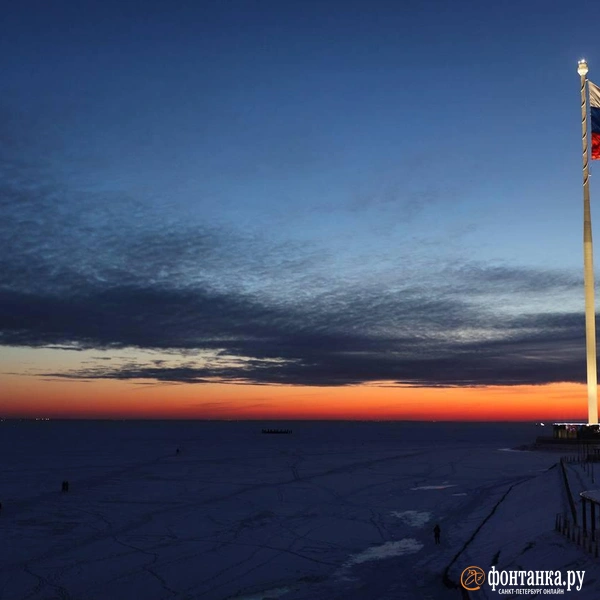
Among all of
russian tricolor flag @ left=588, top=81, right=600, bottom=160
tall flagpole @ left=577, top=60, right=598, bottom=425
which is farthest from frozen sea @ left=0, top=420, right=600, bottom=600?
russian tricolor flag @ left=588, top=81, right=600, bottom=160

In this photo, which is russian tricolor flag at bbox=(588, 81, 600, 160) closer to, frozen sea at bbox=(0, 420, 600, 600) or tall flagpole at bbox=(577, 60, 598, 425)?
tall flagpole at bbox=(577, 60, 598, 425)

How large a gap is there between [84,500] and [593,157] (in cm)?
4067

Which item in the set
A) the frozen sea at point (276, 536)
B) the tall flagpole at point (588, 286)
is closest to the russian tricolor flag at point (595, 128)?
the tall flagpole at point (588, 286)

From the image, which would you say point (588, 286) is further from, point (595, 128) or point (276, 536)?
point (276, 536)

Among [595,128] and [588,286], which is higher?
[595,128]

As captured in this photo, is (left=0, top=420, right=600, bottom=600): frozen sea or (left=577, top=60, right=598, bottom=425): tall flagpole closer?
(left=0, top=420, right=600, bottom=600): frozen sea

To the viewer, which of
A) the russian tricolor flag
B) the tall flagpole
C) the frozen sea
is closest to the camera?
the frozen sea

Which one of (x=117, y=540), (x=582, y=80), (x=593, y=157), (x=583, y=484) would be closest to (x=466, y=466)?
(x=583, y=484)

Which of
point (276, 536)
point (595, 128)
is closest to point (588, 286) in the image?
point (595, 128)

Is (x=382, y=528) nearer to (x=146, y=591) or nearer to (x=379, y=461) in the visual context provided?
(x=146, y=591)

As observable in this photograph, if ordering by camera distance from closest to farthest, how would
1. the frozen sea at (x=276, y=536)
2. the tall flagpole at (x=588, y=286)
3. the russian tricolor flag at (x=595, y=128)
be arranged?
the frozen sea at (x=276, y=536), the russian tricolor flag at (x=595, y=128), the tall flagpole at (x=588, y=286)

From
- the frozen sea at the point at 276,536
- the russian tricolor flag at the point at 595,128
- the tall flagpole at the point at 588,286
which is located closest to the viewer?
the frozen sea at the point at 276,536

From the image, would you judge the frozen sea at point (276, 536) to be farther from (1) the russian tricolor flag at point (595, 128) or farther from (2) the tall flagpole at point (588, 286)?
(1) the russian tricolor flag at point (595, 128)

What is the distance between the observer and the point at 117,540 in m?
28.1
